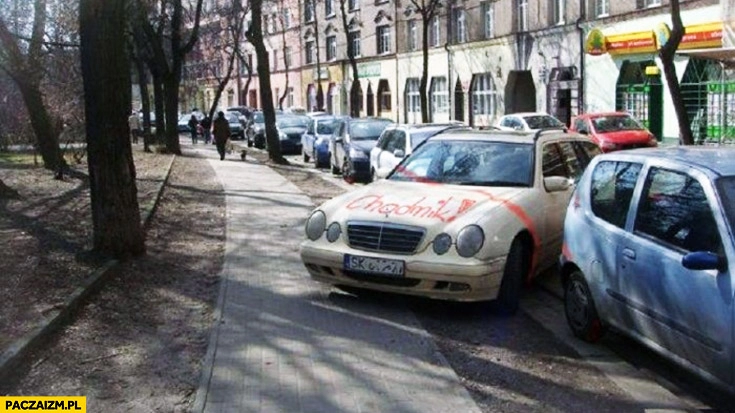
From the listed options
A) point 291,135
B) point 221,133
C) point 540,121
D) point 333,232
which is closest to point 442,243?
point 333,232

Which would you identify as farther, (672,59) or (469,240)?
(672,59)

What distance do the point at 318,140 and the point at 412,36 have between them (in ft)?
85.2

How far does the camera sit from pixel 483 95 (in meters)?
41.3

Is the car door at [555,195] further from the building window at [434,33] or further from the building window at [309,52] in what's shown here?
the building window at [309,52]

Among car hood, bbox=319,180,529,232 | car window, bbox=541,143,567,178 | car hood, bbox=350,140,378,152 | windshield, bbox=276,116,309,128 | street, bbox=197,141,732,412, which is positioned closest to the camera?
street, bbox=197,141,732,412

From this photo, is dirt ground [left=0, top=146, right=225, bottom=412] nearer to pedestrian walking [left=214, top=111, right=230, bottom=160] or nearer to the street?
the street

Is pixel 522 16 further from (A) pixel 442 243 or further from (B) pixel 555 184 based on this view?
(A) pixel 442 243

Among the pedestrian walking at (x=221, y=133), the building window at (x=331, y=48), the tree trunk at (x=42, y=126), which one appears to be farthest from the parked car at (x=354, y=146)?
the building window at (x=331, y=48)

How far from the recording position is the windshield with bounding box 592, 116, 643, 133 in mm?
23156

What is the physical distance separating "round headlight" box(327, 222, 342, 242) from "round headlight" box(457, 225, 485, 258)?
1.11m

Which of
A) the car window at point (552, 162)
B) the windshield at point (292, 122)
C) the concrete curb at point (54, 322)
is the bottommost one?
the concrete curb at point (54, 322)

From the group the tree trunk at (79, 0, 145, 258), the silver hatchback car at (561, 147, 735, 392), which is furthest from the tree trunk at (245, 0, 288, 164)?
the silver hatchback car at (561, 147, 735, 392)

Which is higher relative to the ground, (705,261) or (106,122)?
(106,122)

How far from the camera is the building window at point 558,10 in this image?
112 ft
